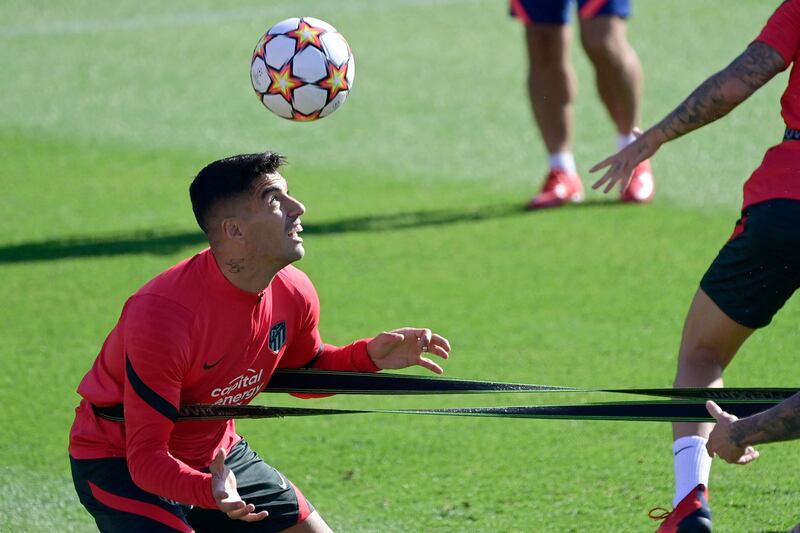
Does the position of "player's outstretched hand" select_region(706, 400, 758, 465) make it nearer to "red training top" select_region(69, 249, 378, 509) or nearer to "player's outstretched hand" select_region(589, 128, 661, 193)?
"player's outstretched hand" select_region(589, 128, 661, 193)

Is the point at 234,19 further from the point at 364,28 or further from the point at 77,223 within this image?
the point at 77,223

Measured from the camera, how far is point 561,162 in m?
9.87

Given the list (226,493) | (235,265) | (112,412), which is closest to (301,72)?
(235,265)

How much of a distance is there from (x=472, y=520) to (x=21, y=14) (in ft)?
44.0

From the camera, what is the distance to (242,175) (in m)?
4.35

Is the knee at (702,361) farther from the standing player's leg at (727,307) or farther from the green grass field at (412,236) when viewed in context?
the green grass field at (412,236)

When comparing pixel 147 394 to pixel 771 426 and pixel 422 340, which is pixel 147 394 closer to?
pixel 422 340

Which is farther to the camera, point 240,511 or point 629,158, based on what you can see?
point 629,158

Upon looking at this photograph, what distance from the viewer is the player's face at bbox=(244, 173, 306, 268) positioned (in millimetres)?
4336

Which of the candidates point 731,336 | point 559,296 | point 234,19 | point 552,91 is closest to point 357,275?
point 559,296

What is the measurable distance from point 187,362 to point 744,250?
6.42 feet

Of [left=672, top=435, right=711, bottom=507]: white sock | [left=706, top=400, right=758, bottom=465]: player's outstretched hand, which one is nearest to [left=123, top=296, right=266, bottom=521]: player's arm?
[left=706, top=400, right=758, bottom=465]: player's outstretched hand

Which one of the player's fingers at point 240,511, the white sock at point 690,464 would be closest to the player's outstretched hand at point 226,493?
the player's fingers at point 240,511

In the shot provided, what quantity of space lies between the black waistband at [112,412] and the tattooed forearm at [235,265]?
0.57 m
